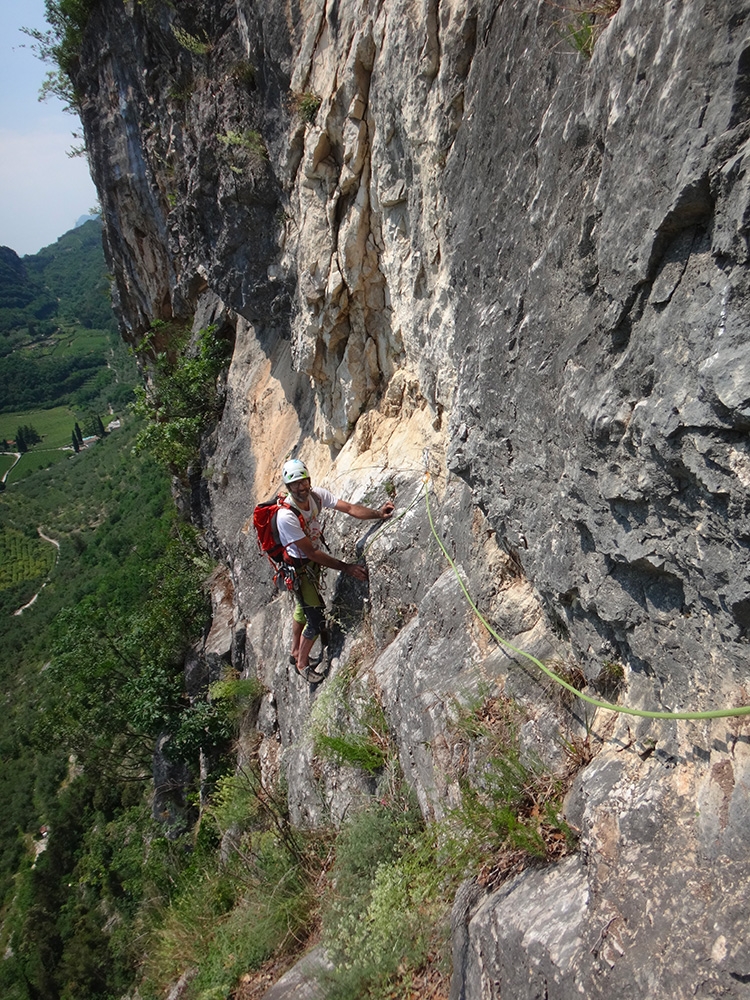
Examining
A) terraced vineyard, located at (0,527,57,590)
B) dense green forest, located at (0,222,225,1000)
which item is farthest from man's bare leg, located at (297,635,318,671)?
terraced vineyard, located at (0,527,57,590)

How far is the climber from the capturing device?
5.61m

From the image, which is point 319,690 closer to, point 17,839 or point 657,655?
point 657,655

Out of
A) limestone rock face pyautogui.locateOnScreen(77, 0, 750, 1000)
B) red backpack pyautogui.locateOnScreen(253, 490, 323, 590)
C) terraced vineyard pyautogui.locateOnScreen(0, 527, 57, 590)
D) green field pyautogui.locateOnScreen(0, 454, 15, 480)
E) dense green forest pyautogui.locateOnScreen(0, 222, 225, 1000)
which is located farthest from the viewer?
green field pyautogui.locateOnScreen(0, 454, 15, 480)

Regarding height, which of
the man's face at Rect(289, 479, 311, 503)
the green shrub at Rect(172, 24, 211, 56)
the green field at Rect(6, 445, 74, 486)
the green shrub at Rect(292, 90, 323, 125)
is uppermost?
the green shrub at Rect(172, 24, 211, 56)

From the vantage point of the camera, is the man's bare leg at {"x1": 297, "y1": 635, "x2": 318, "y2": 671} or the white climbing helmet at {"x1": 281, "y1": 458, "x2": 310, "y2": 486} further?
the man's bare leg at {"x1": 297, "y1": 635, "x2": 318, "y2": 671}

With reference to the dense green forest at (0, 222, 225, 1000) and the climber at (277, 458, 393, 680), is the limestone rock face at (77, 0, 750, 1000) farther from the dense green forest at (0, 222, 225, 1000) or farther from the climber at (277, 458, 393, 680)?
the dense green forest at (0, 222, 225, 1000)

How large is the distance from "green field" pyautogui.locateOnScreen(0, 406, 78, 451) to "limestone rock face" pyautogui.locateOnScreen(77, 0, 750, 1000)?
385 ft

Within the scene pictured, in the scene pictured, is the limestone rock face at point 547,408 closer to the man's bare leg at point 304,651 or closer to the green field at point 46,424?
the man's bare leg at point 304,651

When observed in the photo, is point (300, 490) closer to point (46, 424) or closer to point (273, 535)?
point (273, 535)

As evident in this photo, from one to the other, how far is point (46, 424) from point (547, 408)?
448 feet

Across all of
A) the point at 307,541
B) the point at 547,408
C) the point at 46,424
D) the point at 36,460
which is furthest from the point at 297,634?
the point at 46,424

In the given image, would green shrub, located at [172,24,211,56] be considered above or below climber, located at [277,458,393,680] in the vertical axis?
above

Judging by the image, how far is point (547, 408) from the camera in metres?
3.17

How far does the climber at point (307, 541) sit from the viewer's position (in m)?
5.61
